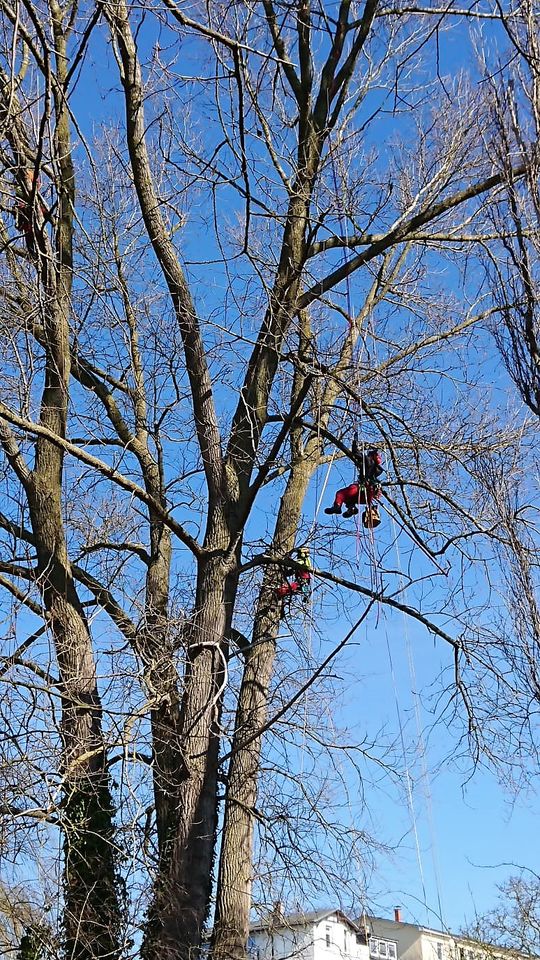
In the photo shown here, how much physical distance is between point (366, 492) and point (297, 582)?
1.31 meters

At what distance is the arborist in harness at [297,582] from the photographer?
7.04m

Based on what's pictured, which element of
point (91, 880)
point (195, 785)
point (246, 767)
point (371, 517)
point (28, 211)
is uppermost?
point (28, 211)

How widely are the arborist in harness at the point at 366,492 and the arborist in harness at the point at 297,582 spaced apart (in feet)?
2.25

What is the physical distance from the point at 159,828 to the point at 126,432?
271 cm

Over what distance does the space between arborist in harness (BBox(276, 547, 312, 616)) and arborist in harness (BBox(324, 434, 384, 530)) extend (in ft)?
2.25

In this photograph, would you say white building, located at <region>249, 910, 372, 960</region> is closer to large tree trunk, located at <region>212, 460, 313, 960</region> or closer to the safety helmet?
large tree trunk, located at <region>212, 460, 313, 960</region>

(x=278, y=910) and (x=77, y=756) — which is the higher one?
(x=77, y=756)

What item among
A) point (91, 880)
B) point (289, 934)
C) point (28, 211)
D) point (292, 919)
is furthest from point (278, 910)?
point (28, 211)

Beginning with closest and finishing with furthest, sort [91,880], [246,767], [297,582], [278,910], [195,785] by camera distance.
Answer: [91,880]
[195,785]
[278,910]
[246,767]
[297,582]

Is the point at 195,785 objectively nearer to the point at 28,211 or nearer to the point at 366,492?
the point at 366,492

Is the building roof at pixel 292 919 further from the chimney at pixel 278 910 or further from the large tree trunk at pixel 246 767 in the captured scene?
the large tree trunk at pixel 246 767

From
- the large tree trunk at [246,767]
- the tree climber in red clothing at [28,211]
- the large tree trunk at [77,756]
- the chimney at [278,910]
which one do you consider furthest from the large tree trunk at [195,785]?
the tree climber in red clothing at [28,211]

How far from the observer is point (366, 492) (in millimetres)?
5977

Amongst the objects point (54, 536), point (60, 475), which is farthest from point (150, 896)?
point (60, 475)
